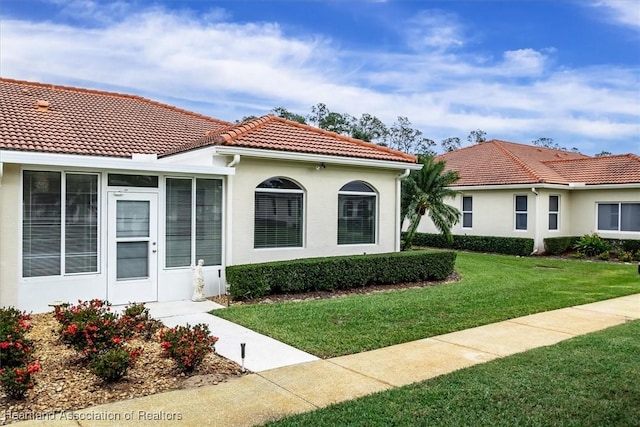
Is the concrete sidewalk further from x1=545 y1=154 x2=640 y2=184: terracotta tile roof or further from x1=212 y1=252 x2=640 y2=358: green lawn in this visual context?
x1=545 y1=154 x2=640 y2=184: terracotta tile roof

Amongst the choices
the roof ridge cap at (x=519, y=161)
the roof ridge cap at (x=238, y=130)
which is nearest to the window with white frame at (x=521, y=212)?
the roof ridge cap at (x=519, y=161)

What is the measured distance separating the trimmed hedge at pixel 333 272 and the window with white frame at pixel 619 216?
12257 millimetres

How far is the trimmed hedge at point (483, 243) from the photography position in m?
22.1

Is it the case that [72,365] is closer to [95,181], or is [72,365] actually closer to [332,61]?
[95,181]

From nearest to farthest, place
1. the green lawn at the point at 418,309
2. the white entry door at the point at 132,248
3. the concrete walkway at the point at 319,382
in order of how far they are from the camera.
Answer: the concrete walkway at the point at 319,382 < the green lawn at the point at 418,309 < the white entry door at the point at 132,248

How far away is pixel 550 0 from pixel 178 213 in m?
11.8

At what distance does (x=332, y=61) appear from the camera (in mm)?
21562

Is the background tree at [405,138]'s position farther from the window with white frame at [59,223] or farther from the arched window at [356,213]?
the window with white frame at [59,223]

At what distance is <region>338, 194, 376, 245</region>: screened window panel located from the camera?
46.1 feet

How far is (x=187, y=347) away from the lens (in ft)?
19.9

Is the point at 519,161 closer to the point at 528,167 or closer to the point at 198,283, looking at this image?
the point at 528,167

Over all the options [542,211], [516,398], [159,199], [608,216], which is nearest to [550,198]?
[542,211]

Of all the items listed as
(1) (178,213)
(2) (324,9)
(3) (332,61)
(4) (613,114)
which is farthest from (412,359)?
(4) (613,114)

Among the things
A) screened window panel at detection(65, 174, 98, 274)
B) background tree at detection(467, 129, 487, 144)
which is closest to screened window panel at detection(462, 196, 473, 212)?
screened window panel at detection(65, 174, 98, 274)
